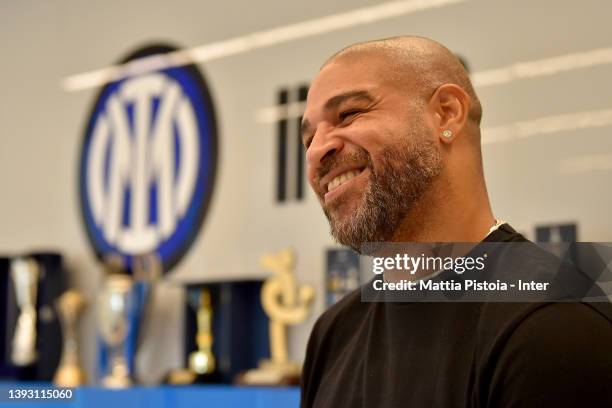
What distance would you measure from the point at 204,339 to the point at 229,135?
80 cm

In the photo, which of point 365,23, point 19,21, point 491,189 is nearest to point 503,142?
point 491,189

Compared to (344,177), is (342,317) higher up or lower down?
lower down

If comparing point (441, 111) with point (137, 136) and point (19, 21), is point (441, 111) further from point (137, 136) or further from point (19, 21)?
point (19, 21)

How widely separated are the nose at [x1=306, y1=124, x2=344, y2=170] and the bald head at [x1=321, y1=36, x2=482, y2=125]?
0.11 metres

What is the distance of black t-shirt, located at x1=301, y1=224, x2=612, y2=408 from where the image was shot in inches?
39.3

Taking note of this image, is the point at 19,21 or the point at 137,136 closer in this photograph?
the point at 137,136

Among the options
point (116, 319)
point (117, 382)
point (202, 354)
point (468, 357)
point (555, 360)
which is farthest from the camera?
point (116, 319)

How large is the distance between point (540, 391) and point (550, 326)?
77 millimetres

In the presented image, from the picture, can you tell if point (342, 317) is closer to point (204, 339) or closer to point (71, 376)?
point (204, 339)

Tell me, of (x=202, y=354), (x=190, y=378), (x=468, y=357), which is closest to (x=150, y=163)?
(x=202, y=354)

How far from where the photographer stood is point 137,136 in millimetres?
4078

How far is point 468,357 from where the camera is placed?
112cm

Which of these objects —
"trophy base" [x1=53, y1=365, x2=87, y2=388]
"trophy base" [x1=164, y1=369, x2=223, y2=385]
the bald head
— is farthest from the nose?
"trophy base" [x1=53, y1=365, x2=87, y2=388]

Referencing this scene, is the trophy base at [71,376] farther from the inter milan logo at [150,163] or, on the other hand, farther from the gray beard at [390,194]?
the gray beard at [390,194]
